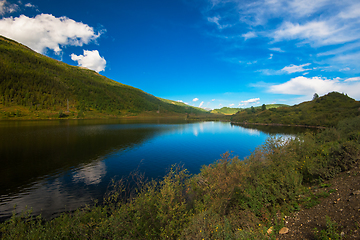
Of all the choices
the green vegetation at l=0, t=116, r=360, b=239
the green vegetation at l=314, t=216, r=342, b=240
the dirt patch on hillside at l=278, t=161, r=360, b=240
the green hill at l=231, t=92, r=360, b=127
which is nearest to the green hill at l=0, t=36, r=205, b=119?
the green vegetation at l=0, t=116, r=360, b=239

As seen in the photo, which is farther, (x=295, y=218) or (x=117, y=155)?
(x=117, y=155)

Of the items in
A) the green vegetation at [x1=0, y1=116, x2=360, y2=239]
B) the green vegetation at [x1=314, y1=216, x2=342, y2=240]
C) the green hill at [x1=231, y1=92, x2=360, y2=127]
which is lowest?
the green vegetation at [x1=0, y1=116, x2=360, y2=239]

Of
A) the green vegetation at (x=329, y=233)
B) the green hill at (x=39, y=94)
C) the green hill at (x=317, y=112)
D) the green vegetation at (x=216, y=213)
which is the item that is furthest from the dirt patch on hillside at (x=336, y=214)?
the green hill at (x=39, y=94)

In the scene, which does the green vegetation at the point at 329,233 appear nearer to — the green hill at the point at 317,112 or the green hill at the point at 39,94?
the green hill at the point at 317,112

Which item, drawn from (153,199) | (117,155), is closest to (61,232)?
(153,199)

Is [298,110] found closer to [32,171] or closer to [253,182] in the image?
[253,182]

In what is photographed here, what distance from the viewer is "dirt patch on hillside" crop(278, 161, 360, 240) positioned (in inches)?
187

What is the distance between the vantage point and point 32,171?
17.7m

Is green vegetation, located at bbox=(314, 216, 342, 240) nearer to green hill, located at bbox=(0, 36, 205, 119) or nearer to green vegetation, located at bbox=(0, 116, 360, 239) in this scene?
green vegetation, located at bbox=(0, 116, 360, 239)

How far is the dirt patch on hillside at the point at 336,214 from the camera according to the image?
4748 mm

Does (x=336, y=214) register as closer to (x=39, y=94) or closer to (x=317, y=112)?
(x=317, y=112)

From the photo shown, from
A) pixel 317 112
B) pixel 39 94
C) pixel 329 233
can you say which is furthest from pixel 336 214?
pixel 39 94

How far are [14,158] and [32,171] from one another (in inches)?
305

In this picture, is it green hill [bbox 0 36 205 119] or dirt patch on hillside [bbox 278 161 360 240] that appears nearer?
dirt patch on hillside [bbox 278 161 360 240]
